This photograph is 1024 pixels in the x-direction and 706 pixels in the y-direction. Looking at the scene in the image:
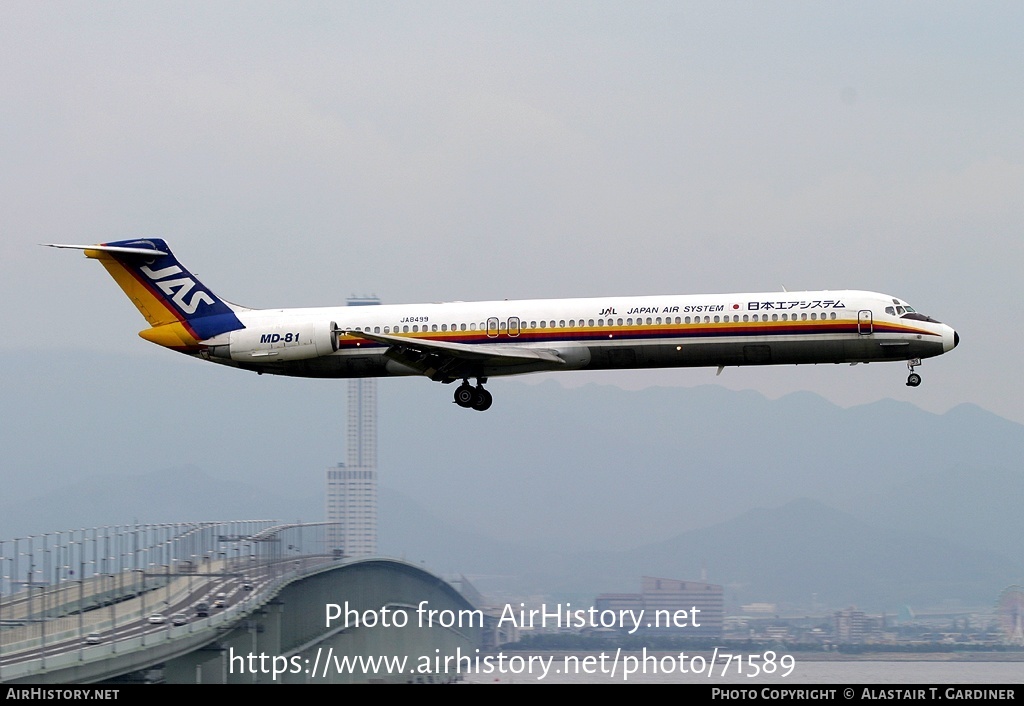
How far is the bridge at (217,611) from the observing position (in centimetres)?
4394

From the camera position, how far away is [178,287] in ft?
167

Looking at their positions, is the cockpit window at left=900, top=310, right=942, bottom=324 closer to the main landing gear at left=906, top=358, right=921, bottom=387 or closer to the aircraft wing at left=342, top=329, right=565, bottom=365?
the main landing gear at left=906, top=358, right=921, bottom=387

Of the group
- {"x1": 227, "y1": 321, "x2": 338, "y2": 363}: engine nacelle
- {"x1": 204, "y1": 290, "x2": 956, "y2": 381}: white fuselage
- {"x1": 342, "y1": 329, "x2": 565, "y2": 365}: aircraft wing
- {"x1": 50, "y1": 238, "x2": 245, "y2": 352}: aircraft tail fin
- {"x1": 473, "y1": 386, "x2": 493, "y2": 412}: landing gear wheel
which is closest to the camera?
{"x1": 204, "y1": 290, "x2": 956, "y2": 381}: white fuselage

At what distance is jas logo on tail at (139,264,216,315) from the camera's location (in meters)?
50.3

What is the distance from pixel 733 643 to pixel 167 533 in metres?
78.6

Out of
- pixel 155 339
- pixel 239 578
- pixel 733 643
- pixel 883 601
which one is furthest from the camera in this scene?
pixel 883 601

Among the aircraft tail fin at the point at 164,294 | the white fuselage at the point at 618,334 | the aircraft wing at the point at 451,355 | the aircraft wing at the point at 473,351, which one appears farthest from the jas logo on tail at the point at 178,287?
the aircraft wing at the point at 473,351

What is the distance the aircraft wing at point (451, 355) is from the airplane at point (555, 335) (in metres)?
0.05

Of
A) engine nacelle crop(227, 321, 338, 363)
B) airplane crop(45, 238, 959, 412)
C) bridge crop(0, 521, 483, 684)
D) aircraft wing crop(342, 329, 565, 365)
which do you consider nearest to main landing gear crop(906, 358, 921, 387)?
airplane crop(45, 238, 959, 412)

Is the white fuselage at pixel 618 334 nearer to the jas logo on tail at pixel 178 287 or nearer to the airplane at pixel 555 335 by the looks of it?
the airplane at pixel 555 335

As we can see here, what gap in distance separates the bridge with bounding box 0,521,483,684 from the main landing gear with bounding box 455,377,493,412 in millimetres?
14049
